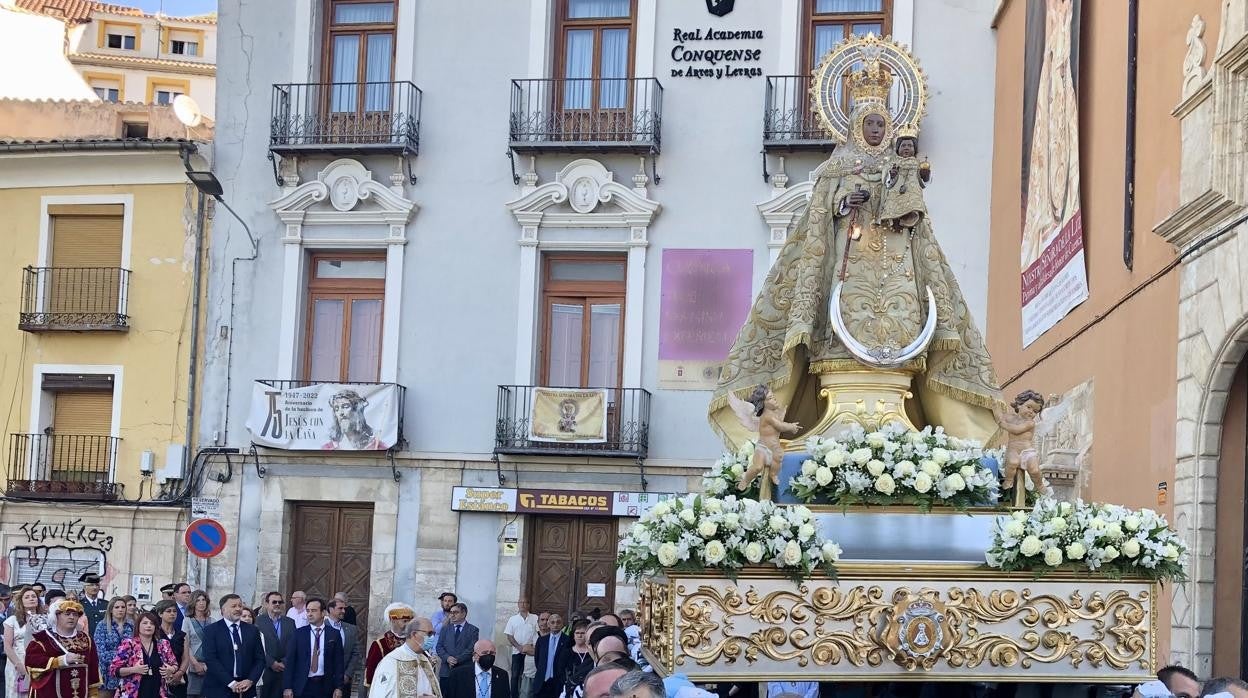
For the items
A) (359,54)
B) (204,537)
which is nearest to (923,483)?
(204,537)

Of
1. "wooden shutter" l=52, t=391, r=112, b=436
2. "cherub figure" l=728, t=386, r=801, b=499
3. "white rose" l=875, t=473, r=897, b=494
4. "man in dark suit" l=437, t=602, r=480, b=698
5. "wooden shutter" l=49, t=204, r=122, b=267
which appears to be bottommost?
"man in dark suit" l=437, t=602, r=480, b=698

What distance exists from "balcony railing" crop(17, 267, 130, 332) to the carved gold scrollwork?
16.7 metres

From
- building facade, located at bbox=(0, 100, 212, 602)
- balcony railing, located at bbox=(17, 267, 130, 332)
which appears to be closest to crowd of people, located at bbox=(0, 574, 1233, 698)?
building facade, located at bbox=(0, 100, 212, 602)

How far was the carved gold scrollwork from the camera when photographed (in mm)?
6508

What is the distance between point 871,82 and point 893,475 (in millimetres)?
2369

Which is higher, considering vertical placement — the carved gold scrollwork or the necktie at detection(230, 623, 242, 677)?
the carved gold scrollwork

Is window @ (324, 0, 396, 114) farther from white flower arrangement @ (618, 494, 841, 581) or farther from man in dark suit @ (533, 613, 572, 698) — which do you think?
white flower arrangement @ (618, 494, 841, 581)

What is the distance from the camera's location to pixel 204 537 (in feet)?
58.2

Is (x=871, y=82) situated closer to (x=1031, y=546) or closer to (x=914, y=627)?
(x=1031, y=546)

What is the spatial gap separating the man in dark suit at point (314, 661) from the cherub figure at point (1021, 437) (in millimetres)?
9370

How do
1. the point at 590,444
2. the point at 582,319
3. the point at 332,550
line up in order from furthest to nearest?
1. the point at 332,550
2. the point at 582,319
3. the point at 590,444

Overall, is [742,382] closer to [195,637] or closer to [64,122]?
[195,637]

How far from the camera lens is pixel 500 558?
67.5 ft

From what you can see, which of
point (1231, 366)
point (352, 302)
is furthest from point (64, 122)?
point (1231, 366)
